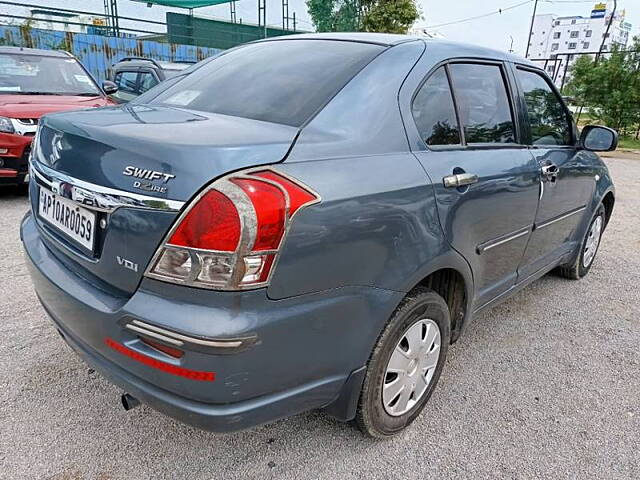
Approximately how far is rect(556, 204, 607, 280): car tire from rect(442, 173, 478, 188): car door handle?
220 cm

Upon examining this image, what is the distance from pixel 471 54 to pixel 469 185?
0.78 meters

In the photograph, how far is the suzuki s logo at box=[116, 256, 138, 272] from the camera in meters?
1.51

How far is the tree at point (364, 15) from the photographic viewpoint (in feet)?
61.9

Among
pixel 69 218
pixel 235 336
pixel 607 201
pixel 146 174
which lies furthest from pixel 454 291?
pixel 607 201

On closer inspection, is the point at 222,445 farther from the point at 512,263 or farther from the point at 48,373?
the point at 512,263

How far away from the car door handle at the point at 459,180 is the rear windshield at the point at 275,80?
0.58 m

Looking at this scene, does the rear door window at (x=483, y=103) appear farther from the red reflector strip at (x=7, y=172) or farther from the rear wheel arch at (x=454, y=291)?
the red reflector strip at (x=7, y=172)

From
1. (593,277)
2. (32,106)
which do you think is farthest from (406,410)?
(32,106)

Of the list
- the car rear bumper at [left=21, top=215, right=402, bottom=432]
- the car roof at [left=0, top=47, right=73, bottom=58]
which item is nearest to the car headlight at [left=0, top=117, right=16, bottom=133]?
the car roof at [left=0, top=47, right=73, bottom=58]

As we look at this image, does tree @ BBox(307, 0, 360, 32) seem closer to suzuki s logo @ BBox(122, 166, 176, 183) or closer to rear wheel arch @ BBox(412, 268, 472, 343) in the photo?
rear wheel arch @ BBox(412, 268, 472, 343)

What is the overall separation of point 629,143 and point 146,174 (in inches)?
753

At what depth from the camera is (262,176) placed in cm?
145

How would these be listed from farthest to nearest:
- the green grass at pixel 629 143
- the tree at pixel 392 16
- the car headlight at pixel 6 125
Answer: the tree at pixel 392 16, the green grass at pixel 629 143, the car headlight at pixel 6 125

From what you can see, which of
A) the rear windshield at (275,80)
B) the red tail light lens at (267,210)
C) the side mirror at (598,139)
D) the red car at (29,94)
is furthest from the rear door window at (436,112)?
the red car at (29,94)
